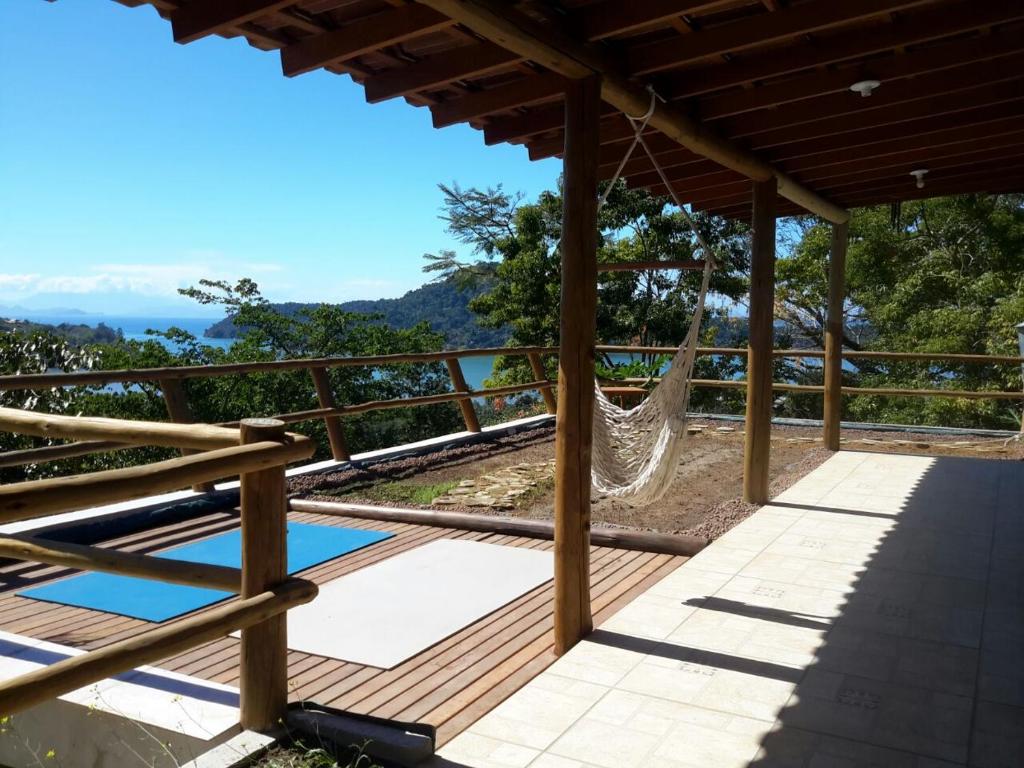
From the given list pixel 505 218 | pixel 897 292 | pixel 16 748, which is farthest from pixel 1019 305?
pixel 16 748

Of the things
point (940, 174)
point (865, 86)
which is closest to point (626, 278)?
point (940, 174)

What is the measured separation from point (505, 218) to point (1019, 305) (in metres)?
11.5

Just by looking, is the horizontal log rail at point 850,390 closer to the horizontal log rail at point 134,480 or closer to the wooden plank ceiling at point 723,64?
the wooden plank ceiling at point 723,64

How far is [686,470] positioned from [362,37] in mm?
4685

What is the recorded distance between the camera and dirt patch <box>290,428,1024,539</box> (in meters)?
5.00

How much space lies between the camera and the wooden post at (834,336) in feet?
21.8

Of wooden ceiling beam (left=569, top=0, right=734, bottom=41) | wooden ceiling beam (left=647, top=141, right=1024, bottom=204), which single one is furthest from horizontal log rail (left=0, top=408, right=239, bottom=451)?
wooden ceiling beam (left=647, top=141, right=1024, bottom=204)

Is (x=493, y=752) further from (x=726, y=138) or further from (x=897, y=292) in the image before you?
(x=897, y=292)

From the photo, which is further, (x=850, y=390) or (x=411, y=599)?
(x=850, y=390)

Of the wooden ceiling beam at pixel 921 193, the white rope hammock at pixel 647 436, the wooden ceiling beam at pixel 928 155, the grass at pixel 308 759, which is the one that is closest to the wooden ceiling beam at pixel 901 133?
the wooden ceiling beam at pixel 928 155

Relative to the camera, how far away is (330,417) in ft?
19.5

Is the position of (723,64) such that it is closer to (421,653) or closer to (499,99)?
(499,99)

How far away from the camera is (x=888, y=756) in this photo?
83.4 inches

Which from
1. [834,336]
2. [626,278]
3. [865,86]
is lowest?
[834,336]
